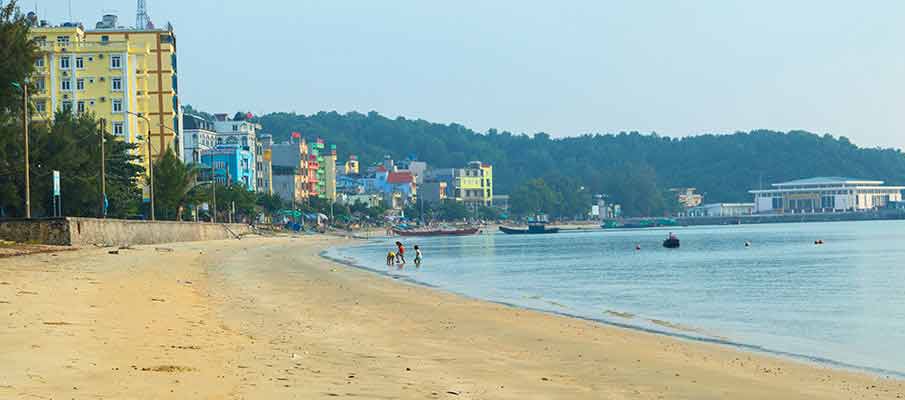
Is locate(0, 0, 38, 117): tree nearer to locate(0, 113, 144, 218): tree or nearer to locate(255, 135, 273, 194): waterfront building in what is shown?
locate(0, 113, 144, 218): tree

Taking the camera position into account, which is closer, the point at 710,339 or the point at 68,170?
the point at 710,339

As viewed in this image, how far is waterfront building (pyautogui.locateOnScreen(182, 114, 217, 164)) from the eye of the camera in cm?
17150

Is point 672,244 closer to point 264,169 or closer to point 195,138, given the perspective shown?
point 195,138

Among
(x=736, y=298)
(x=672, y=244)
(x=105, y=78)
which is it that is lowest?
(x=672, y=244)

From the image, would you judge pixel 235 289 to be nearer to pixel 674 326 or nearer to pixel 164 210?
pixel 674 326

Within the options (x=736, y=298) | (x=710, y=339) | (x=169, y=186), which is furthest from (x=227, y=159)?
(x=710, y=339)

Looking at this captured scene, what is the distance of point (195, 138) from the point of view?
175 m

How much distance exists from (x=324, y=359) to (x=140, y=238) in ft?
193

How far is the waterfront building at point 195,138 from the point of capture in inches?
6752

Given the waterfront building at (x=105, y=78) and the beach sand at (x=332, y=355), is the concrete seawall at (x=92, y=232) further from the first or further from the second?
the waterfront building at (x=105, y=78)

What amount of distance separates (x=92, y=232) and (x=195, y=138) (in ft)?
396

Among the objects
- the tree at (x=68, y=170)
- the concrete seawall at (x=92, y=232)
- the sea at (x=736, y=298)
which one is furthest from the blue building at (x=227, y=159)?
the sea at (x=736, y=298)

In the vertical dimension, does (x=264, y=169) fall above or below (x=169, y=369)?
above

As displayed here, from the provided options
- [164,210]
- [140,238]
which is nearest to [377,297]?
[140,238]
